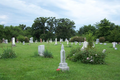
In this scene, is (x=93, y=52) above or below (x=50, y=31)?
below

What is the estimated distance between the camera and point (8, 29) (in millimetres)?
43656

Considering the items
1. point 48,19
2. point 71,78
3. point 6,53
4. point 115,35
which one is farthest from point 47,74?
point 48,19

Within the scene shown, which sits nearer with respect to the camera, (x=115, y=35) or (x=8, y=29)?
(x=115, y=35)

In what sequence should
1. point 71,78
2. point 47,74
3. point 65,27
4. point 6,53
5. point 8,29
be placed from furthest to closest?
point 65,27, point 8,29, point 6,53, point 47,74, point 71,78

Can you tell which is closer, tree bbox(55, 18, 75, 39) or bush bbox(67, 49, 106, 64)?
bush bbox(67, 49, 106, 64)

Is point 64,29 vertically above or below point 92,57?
above

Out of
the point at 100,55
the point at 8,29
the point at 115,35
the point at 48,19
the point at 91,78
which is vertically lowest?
the point at 91,78

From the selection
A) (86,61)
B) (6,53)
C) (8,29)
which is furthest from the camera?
(8,29)

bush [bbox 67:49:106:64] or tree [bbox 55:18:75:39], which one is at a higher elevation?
tree [bbox 55:18:75:39]

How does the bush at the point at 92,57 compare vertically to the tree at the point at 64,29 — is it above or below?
below

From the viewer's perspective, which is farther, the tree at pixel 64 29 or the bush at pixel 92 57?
the tree at pixel 64 29

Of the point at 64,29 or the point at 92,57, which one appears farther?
the point at 64,29

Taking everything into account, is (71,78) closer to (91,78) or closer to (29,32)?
(91,78)

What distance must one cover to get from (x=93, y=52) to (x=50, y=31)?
49173 millimetres
